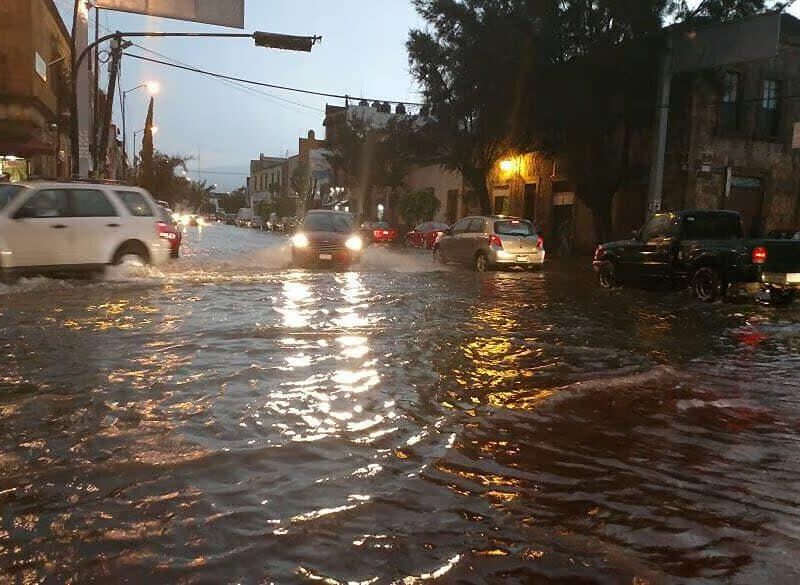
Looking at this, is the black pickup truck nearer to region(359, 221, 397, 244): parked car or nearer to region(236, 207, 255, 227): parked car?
region(359, 221, 397, 244): parked car

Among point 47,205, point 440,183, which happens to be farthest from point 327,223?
point 440,183

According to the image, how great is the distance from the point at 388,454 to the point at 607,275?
40.9 ft

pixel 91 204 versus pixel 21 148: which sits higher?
pixel 21 148

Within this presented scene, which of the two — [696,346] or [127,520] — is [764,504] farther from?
[696,346]

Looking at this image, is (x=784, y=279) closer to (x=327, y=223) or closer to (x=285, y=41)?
(x=327, y=223)

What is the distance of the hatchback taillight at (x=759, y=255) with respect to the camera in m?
11.7

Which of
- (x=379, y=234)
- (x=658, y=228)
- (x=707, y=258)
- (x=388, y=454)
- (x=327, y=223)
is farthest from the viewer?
(x=379, y=234)

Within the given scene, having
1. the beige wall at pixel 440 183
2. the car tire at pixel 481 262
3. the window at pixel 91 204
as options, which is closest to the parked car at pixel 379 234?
the beige wall at pixel 440 183

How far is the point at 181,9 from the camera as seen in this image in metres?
19.8

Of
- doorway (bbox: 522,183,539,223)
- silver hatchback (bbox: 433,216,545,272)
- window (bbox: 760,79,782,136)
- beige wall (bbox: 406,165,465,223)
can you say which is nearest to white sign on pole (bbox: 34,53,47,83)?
silver hatchback (bbox: 433,216,545,272)

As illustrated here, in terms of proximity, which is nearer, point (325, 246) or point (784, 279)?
point (784, 279)

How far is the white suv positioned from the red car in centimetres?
1956

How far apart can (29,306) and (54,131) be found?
25978 mm

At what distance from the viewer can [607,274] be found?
15.6m
